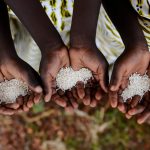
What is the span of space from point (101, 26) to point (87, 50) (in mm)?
170

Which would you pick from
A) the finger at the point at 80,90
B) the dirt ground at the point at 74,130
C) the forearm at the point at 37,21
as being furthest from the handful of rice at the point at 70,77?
the dirt ground at the point at 74,130

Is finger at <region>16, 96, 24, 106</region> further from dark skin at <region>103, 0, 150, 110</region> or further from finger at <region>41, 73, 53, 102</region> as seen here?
dark skin at <region>103, 0, 150, 110</region>

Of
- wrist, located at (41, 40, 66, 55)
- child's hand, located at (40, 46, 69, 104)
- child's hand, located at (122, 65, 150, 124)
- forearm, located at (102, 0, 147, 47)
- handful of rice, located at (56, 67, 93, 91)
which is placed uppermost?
forearm, located at (102, 0, 147, 47)

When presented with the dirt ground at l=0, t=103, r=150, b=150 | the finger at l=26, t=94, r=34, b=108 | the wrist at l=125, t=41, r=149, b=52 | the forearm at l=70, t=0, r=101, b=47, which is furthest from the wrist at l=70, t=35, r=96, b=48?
the dirt ground at l=0, t=103, r=150, b=150

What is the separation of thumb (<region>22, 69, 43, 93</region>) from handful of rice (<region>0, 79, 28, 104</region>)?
0.06 meters

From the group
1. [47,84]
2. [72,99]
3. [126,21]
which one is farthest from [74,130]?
[126,21]

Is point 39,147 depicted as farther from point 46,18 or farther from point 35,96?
point 46,18

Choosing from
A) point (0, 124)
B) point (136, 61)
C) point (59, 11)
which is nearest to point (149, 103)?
point (136, 61)

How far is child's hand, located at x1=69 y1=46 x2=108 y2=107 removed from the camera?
1.16 metres

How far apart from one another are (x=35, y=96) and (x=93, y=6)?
0.32 m

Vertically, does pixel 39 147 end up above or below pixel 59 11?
below

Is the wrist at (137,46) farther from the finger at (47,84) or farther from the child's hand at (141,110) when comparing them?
Result: the finger at (47,84)

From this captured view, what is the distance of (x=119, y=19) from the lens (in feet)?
3.85

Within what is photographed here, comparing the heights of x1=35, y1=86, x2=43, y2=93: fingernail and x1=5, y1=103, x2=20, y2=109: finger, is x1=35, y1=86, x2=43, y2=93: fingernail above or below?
above
